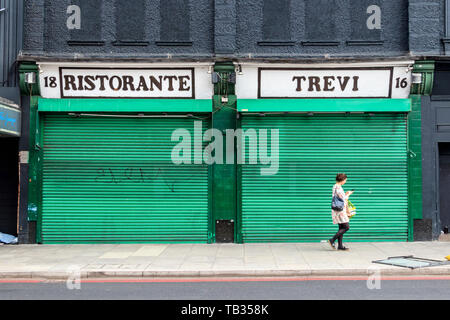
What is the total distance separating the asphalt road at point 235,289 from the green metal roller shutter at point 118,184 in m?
4.40

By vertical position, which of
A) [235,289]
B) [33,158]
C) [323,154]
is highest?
[323,154]

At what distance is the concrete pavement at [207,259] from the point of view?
29.7 ft

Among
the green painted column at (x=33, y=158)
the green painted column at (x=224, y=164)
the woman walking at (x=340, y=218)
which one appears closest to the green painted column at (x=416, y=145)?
the woman walking at (x=340, y=218)

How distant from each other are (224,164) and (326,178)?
276 centimetres

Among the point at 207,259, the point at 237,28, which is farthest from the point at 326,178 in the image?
the point at 237,28

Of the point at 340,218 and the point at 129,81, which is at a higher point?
the point at 129,81

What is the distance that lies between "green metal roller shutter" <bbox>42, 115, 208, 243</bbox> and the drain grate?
5017 millimetres

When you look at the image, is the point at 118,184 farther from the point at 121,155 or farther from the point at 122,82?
the point at 122,82

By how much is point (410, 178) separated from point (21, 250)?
33.3ft

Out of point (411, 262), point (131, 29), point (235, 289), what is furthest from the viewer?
point (131, 29)

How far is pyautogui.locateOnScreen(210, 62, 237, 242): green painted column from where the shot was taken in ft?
43.1

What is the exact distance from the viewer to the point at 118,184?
1322 centimetres

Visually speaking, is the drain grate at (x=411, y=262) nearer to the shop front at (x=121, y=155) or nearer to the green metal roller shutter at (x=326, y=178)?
the green metal roller shutter at (x=326, y=178)

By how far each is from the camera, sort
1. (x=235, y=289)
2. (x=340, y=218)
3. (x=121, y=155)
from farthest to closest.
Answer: (x=121, y=155)
(x=340, y=218)
(x=235, y=289)
